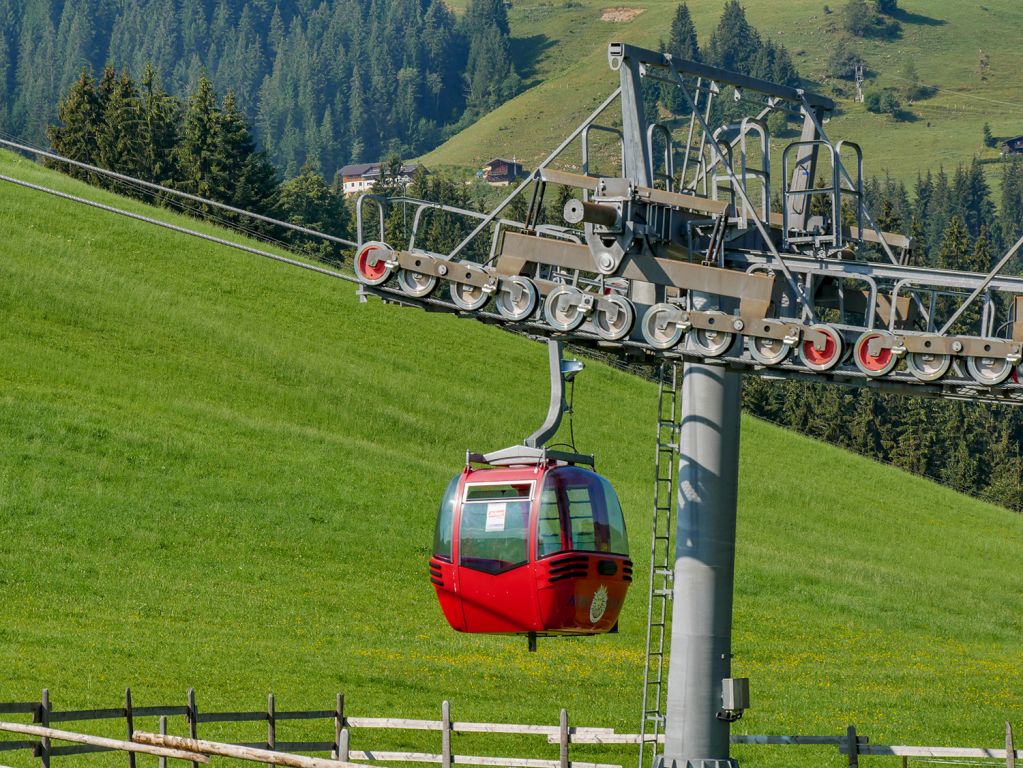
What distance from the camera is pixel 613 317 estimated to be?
738 inches

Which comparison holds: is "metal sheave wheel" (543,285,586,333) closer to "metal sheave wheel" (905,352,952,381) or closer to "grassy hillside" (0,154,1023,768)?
"metal sheave wheel" (905,352,952,381)

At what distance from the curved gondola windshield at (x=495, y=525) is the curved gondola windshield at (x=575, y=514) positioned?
0.23 m

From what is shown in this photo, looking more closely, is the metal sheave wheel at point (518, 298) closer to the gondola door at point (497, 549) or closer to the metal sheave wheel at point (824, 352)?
the gondola door at point (497, 549)

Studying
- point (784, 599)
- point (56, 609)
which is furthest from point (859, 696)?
point (56, 609)

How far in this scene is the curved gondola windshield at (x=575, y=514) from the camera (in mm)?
20344

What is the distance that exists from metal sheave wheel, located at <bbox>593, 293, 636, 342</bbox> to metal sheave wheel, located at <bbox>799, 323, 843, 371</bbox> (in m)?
2.00

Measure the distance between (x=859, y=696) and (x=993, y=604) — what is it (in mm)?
20417

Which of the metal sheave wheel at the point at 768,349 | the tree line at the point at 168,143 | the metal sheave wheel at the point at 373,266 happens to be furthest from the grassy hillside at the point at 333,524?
the tree line at the point at 168,143

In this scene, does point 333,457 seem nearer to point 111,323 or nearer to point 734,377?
point 111,323

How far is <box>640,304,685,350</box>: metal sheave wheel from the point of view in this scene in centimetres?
1834

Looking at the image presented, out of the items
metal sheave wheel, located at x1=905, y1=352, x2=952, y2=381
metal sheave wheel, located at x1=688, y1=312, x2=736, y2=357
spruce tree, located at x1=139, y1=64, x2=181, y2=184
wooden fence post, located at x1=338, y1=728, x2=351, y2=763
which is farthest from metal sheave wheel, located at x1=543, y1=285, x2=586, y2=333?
spruce tree, located at x1=139, y1=64, x2=181, y2=184

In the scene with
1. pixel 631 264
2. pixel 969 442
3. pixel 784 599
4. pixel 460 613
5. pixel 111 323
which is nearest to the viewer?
pixel 631 264

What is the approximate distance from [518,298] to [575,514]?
2.93 metres

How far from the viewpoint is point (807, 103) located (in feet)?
69.4
